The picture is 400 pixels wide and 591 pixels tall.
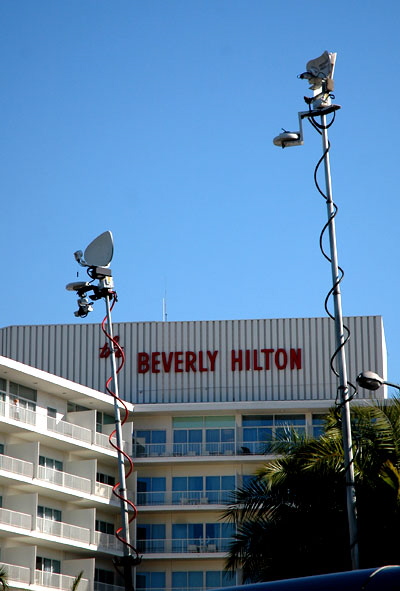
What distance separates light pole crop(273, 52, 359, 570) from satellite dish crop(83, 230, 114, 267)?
8.64 metres

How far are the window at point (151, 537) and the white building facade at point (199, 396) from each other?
61mm

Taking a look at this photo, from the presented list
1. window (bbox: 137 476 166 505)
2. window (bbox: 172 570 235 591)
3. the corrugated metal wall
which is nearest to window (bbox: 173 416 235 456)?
the corrugated metal wall

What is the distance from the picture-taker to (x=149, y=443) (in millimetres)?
71812

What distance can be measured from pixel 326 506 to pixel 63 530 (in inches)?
1553

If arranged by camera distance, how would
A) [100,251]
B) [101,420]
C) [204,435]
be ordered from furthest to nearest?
1. [204,435]
2. [101,420]
3. [100,251]

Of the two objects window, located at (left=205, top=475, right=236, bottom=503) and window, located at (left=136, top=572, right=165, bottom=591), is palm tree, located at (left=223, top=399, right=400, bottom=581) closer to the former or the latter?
window, located at (left=205, top=475, right=236, bottom=503)

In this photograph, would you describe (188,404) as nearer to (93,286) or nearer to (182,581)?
(182,581)

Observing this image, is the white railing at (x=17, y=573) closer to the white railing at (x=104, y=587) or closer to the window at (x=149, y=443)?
the white railing at (x=104, y=587)

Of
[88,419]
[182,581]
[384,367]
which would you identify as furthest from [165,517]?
[384,367]

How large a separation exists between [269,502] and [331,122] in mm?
9465

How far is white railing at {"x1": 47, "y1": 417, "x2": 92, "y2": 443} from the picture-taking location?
211 feet

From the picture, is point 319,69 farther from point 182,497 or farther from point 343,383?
point 182,497

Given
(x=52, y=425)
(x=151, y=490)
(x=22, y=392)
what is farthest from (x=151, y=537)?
(x=22, y=392)

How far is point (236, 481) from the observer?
70.4m
